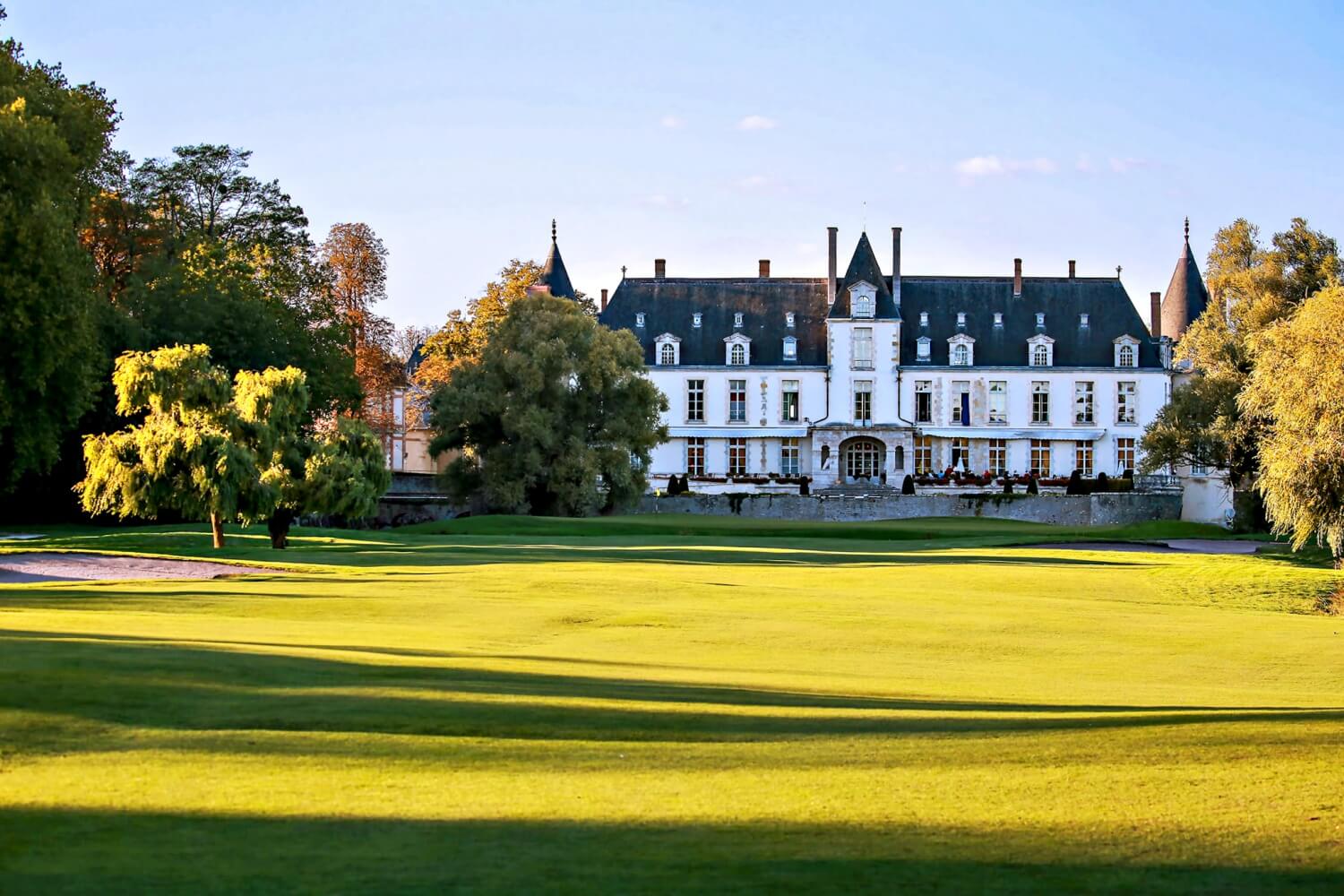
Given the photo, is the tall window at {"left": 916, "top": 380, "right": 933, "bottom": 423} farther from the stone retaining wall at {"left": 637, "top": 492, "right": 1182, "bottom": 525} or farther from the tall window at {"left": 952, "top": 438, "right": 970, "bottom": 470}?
the stone retaining wall at {"left": 637, "top": 492, "right": 1182, "bottom": 525}

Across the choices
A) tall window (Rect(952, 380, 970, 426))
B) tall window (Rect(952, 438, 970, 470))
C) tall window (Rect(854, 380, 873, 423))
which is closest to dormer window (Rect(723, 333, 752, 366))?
tall window (Rect(854, 380, 873, 423))

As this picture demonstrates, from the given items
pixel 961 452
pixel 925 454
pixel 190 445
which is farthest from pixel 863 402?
pixel 190 445

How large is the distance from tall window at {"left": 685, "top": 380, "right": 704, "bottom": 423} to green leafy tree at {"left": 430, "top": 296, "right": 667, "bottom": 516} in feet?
61.5

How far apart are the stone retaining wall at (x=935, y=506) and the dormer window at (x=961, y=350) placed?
54.3ft

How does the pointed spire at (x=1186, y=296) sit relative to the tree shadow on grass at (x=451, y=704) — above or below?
above

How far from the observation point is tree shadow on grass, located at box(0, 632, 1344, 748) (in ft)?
29.1

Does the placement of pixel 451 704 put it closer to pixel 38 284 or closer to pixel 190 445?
pixel 190 445

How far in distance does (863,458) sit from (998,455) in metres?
7.18

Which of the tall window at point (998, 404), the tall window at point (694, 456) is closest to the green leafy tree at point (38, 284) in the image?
the tall window at point (694, 456)

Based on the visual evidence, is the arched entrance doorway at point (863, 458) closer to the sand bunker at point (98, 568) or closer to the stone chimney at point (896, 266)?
the stone chimney at point (896, 266)

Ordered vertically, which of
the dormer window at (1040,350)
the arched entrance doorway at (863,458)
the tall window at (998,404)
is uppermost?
the dormer window at (1040,350)

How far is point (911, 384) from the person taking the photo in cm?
7769

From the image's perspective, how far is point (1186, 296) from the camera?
7788 centimetres

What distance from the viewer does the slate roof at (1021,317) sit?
7812cm
